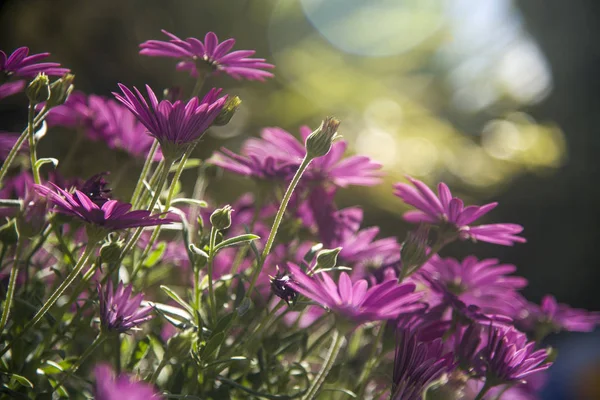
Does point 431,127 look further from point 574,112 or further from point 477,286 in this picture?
point 477,286

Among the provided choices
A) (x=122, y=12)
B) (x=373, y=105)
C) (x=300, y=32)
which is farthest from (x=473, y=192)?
(x=300, y=32)

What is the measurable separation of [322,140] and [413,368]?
13 cm

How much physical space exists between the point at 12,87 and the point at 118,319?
177 millimetres

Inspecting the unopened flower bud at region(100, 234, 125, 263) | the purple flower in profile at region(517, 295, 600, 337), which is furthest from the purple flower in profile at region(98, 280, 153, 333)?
the purple flower in profile at region(517, 295, 600, 337)

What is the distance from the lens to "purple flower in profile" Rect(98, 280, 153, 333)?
32 centimetres

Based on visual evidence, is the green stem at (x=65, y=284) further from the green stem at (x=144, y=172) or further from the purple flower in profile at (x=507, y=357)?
the purple flower in profile at (x=507, y=357)

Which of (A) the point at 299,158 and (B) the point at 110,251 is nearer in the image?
(B) the point at 110,251

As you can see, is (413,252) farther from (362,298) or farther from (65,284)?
(65,284)

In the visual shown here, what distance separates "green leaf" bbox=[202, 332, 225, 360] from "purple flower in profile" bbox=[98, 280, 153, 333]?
40mm

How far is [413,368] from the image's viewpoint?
1.01 feet

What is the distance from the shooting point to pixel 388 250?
46cm

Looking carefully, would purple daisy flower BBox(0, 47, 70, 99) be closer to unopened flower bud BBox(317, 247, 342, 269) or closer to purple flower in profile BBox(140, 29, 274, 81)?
purple flower in profile BBox(140, 29, 274, 81)

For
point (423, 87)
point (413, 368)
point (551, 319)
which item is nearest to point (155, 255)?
point (413, 368)

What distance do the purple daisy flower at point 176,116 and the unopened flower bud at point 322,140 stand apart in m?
0.05
